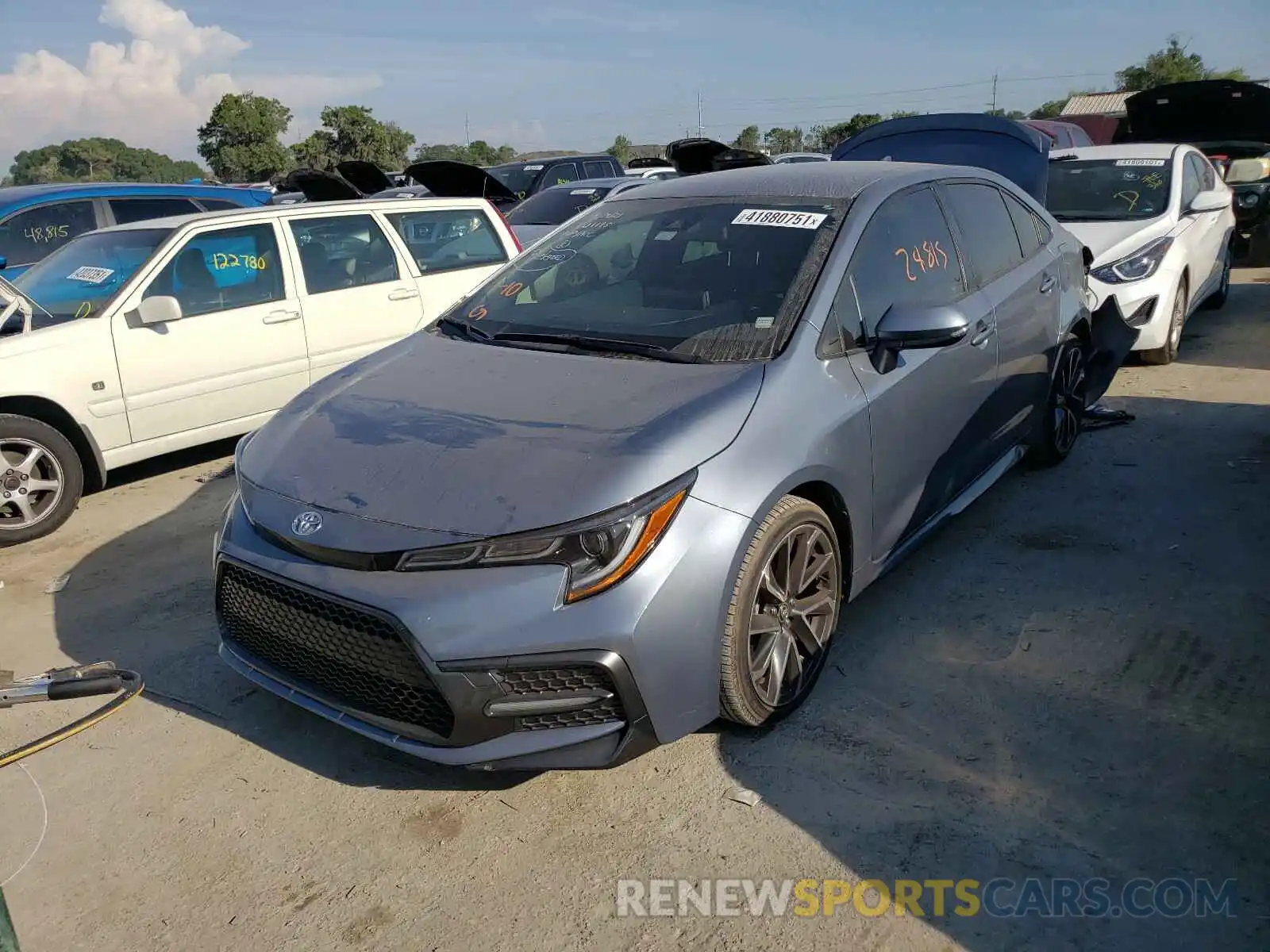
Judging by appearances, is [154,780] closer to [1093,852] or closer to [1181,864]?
[1093,852]

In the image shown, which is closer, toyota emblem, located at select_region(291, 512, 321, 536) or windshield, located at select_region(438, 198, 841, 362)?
toyota emblem, located at select_region(291, 512, 321, 536)

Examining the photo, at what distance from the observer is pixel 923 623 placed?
3.81 m

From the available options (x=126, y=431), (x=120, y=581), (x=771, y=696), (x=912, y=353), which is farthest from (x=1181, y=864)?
(x=126, y=431)

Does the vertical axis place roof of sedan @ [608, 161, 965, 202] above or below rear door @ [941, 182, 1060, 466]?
above

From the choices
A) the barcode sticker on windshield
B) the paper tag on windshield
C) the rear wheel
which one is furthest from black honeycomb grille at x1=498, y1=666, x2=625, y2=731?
the rear wheel

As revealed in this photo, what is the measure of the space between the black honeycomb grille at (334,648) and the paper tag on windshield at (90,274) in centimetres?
359

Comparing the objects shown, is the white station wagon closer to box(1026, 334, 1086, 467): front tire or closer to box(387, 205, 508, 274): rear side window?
box(387, 205, 508, 274): rear side window

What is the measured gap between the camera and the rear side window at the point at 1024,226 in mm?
4832

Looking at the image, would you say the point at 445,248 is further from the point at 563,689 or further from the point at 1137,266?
the point at 563,689

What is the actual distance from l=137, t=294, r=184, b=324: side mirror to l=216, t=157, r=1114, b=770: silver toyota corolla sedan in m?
2.28

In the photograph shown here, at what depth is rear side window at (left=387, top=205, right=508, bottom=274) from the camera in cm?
693

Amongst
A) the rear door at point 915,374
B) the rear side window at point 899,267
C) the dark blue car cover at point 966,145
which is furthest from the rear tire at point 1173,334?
the rear side window at point 899,267

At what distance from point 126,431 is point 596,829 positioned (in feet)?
13.4

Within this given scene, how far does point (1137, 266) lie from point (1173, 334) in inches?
27.0
